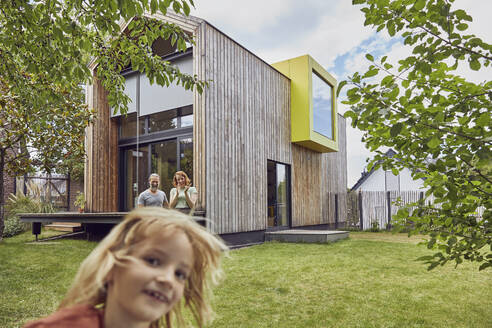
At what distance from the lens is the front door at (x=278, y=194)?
11445 mm

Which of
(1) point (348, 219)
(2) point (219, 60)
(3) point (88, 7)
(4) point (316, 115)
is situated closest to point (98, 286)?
(3) point (88, 7)

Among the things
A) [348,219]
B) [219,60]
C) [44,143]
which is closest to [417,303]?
[219,60]

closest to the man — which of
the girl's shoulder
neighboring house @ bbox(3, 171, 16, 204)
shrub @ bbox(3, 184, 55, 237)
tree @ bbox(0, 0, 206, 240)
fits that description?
tree @ bbox(0, 0, 206, 240)

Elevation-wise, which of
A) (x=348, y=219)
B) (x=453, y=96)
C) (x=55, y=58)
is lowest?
(x=348, y=219)

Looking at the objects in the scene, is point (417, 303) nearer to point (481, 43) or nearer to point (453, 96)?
point (453, 96)

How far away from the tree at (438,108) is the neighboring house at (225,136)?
6265 millimetres

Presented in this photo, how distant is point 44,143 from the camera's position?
29.2ft

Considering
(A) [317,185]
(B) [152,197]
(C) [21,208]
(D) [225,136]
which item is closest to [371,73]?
(B) [152,197]

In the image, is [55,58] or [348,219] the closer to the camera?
[55,58]

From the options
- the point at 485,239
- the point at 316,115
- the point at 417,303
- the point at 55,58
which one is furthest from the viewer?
the point at 316,115

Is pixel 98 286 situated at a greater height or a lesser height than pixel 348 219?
greater

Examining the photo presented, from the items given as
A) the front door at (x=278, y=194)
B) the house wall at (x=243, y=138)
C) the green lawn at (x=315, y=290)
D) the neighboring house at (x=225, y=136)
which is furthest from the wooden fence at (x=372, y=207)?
the green lawn at (x=315, y=290)

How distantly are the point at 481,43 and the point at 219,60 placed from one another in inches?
306

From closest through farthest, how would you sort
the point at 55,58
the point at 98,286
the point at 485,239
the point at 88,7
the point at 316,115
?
the point at 98,286 → the point at 485,239 → the point at 88,7 → the point at 55,58 → the point at 316,115
